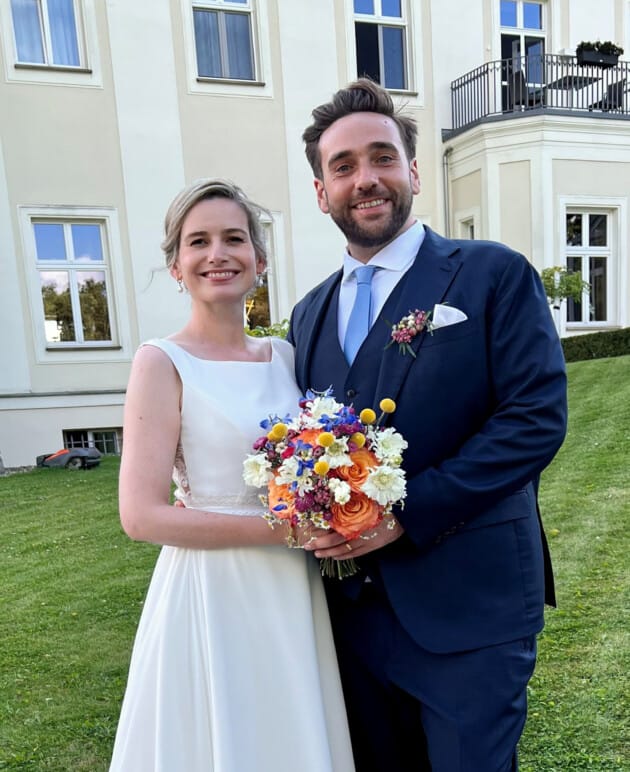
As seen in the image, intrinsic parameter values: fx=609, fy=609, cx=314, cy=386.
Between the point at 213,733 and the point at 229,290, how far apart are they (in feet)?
4.50

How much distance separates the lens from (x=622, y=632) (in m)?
3.57

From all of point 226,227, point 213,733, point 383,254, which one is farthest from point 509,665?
point 226,227

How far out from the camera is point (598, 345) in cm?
1159

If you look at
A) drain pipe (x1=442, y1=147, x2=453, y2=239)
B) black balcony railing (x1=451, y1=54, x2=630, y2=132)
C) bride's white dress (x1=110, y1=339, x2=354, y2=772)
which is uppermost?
black balcony railing (x1=451, y1=54, x2=630, y2=132)

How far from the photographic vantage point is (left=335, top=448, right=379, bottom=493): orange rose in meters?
1.49

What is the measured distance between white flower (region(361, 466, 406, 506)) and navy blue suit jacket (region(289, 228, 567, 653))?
0.19 meters

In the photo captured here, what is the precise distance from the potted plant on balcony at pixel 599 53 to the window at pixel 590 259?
3106 mm

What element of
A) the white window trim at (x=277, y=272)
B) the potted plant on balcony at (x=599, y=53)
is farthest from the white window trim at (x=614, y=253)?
the white window trim at (x=277, y=272)

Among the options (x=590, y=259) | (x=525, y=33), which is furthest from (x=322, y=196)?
(x=525, y=33)

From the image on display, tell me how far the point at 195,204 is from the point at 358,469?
1.11m

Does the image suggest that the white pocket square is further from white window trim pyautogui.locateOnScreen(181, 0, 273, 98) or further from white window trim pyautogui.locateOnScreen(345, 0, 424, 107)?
white window trim pyautogui.locateOnScreen(345, 0, 424, 107)

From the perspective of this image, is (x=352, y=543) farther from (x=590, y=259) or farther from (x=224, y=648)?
(x=590, y=259)

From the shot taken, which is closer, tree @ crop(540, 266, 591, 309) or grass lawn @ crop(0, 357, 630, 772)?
grass lawn @ crop(0, 357, 630, 772)

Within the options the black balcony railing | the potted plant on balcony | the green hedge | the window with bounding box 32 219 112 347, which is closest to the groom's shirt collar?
the window with bounding box 32 219 112 347
